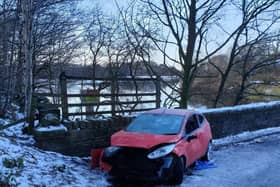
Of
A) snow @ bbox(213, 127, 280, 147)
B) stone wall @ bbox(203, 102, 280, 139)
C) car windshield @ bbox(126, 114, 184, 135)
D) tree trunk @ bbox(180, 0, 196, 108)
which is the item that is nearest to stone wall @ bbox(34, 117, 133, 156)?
car windshield @ bbox(126, 114, 184, 135)

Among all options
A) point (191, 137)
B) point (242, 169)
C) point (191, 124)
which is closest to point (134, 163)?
point (191, 137)

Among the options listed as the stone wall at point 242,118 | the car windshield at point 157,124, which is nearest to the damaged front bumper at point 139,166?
the car windshield at point 157,124

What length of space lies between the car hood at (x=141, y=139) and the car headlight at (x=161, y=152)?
0.13 m

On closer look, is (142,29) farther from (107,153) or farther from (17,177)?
(17,177)

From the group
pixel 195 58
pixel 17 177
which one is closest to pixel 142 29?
pixel 195 58

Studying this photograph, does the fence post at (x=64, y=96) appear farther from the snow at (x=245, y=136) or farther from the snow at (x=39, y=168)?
the snow at (x=245, y=136)

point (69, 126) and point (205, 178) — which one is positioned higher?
point (69, 126)

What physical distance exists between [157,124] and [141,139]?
38.9 inches

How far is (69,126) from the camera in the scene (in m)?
9.15

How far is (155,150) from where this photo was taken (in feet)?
23.4

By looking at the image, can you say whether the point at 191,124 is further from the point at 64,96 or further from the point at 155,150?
the point at 64,96

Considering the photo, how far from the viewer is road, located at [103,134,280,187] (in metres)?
7.43

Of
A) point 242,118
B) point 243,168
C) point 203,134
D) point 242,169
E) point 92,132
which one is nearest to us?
point 242,169

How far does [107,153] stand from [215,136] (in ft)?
22.2
